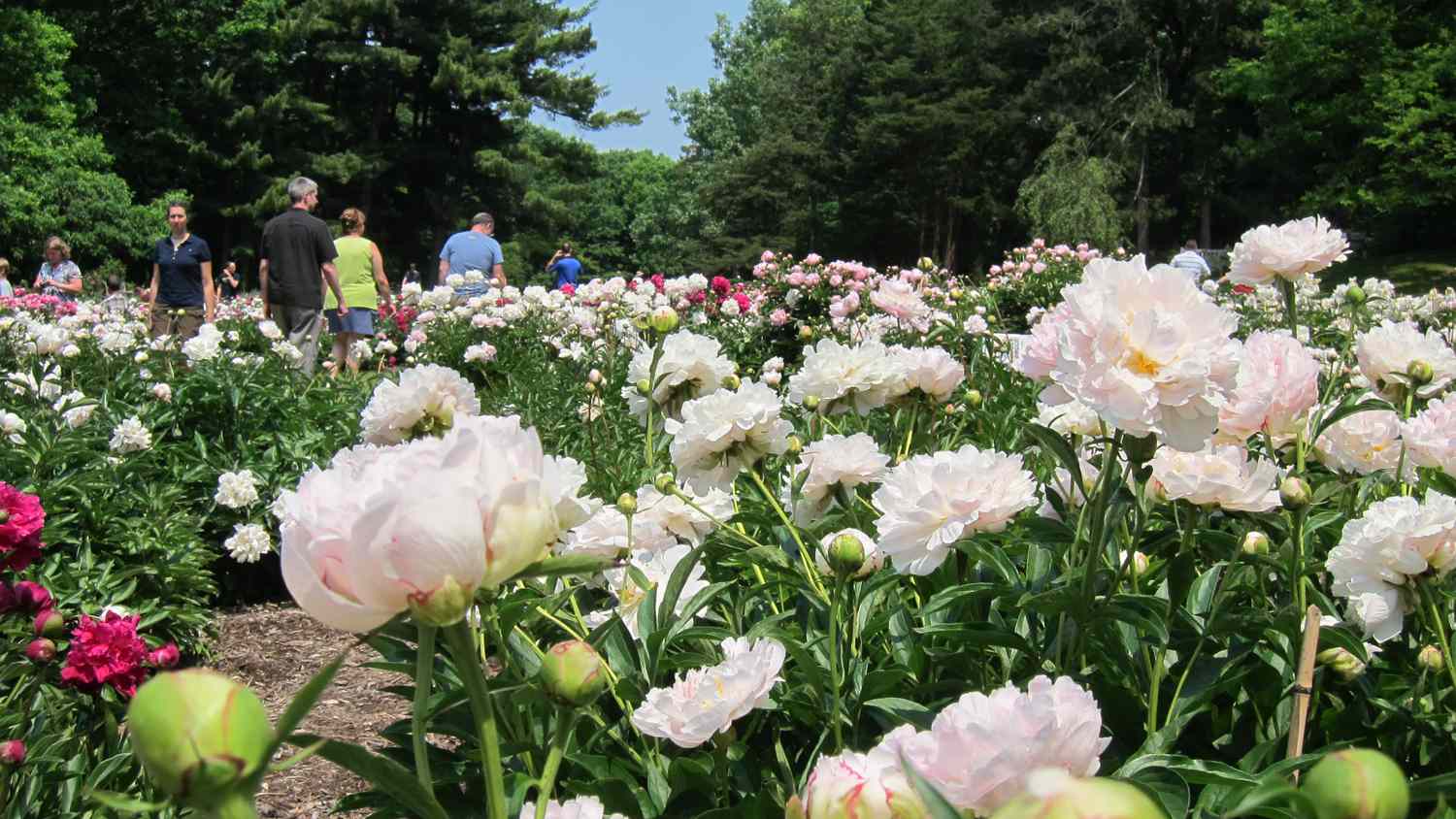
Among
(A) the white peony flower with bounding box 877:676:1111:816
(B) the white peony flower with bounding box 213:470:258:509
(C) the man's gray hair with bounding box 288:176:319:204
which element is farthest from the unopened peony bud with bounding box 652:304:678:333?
(C) the man's gray hair with bounding box 288:176:319:204

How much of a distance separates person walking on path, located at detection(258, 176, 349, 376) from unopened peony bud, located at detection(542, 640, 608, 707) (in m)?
6.27

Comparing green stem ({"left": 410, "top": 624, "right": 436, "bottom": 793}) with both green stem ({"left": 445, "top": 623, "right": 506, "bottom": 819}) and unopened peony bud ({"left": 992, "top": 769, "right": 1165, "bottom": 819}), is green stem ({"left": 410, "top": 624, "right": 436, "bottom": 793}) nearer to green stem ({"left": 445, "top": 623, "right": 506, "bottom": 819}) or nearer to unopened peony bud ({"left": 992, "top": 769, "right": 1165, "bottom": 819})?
green stem ({"left": 445, "top": 623, "right": 506, "bottom": 819})

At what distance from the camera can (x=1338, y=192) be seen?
24.3 metres

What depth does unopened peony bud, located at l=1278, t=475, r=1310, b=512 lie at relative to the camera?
1.09 meters

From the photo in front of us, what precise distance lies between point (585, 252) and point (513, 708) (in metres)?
56.5

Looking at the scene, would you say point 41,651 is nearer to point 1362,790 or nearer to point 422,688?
point 422,688

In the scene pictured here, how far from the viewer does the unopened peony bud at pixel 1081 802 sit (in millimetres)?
372

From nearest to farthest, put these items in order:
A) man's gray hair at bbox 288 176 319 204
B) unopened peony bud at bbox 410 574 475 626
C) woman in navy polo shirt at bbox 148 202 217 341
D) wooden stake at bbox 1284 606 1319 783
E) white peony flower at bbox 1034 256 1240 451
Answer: unopened peony bud at bbox 410 574 475 626 < wooden stake at bbox 1284 606 1319 783 < white peony flower at bbox 1034 256 1240 451 < man's gray hair at bbox 288 176 319 204 < woman in navy polo shirt at bbox 148 202 217 341

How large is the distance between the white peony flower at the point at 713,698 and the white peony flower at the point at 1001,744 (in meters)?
0.37

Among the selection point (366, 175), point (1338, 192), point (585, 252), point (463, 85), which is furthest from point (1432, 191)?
point (585, 252)

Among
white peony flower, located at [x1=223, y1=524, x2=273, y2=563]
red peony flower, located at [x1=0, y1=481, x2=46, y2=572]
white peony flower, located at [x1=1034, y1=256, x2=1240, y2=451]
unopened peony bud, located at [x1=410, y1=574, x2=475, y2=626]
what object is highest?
white peony flower, located at [x1=1034, y1=256, x2=1240, y2=451]

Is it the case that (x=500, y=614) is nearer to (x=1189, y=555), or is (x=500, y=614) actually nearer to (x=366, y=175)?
(x=1189, y=555)

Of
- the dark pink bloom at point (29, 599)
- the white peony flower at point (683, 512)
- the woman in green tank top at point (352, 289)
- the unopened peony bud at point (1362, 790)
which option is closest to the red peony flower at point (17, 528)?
the dark pink bloom at point (29, 599)

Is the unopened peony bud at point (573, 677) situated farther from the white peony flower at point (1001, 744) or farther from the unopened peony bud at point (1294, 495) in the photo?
the unopened peony bud at point (1294, 495)
